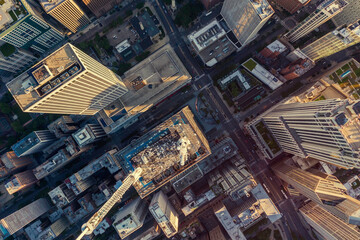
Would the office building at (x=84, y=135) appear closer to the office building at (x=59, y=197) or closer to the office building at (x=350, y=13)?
the office building at (x=59, y=197)

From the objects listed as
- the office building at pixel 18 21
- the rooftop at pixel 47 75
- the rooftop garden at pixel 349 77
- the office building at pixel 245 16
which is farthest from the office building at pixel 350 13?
the office building at pixel 18 21

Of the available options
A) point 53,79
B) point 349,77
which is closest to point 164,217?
point 53,79

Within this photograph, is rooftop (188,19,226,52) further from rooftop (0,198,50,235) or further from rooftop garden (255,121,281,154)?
rooftop (0,198,50,235)

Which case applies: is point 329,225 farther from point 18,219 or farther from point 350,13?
point 18,219

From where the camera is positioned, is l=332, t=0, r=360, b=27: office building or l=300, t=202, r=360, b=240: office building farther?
l=332, t=0, r=360, b=27: office building

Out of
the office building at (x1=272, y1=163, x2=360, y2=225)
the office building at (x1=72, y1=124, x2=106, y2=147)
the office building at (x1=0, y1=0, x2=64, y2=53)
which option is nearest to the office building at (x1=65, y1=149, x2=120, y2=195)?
the office building at (x1=72, y1=124, x2=106, y2=147)

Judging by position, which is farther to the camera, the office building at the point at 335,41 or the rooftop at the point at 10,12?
the rooftop at the point at 10,12
